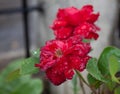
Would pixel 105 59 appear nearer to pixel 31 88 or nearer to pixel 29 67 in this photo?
pixel 29 67

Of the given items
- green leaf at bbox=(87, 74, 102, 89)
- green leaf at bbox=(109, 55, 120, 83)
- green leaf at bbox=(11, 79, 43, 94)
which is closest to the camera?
green leaf at bbox=(109, 55, 120, 83)

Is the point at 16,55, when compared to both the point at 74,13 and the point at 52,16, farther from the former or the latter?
the point at 74,13

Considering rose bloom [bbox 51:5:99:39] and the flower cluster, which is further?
rose bloom [bbox 51:5:99:39]

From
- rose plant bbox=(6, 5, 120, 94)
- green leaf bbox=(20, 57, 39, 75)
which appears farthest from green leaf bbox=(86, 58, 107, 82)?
green leaf bbox=(20, 57, 39, 75)

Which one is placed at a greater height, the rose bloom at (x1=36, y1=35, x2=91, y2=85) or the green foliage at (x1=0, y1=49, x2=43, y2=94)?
the rose bloom at (x1=36, y1=35, x2=91, y2=85)

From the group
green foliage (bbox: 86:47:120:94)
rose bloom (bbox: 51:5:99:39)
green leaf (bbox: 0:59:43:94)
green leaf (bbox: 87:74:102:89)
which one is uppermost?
rose bloom (bbox: 51:5:99:39)

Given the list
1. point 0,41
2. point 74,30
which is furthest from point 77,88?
point 0,41

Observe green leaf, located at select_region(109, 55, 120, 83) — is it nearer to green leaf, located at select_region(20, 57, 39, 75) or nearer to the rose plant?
the rose plant

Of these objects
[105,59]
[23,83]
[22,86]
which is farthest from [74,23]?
[23,83]
